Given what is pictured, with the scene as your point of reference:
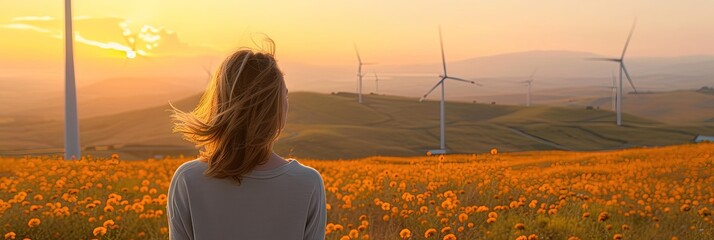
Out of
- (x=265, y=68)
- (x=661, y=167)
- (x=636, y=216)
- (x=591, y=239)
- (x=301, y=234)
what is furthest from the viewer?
(x=661, y=167)

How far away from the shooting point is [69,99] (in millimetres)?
23344

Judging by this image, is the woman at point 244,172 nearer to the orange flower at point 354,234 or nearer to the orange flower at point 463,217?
the orange flower at point 354,234

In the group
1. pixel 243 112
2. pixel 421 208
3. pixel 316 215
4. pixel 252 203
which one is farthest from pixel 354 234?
pixel 243 112

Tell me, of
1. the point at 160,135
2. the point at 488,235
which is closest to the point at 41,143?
the point at 160,135

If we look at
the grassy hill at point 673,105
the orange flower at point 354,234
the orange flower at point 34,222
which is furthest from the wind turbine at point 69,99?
the grassy hill at point 673,105

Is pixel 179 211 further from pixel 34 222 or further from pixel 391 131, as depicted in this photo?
pixel 391 131

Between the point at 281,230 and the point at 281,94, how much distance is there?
24.0 inches

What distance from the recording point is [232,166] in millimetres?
3199

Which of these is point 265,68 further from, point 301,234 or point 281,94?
point 301,234

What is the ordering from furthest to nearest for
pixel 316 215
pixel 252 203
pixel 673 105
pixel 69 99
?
pixel 673 105 → pixel 69 99 → pixel 316 215 → pixel 252 203

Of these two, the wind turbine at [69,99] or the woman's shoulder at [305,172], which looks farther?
the wind turbine at [69,99]

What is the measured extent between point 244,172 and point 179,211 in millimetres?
395

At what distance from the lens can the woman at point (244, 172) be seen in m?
3.16

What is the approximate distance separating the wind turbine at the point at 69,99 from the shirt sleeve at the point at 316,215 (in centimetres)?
2046
